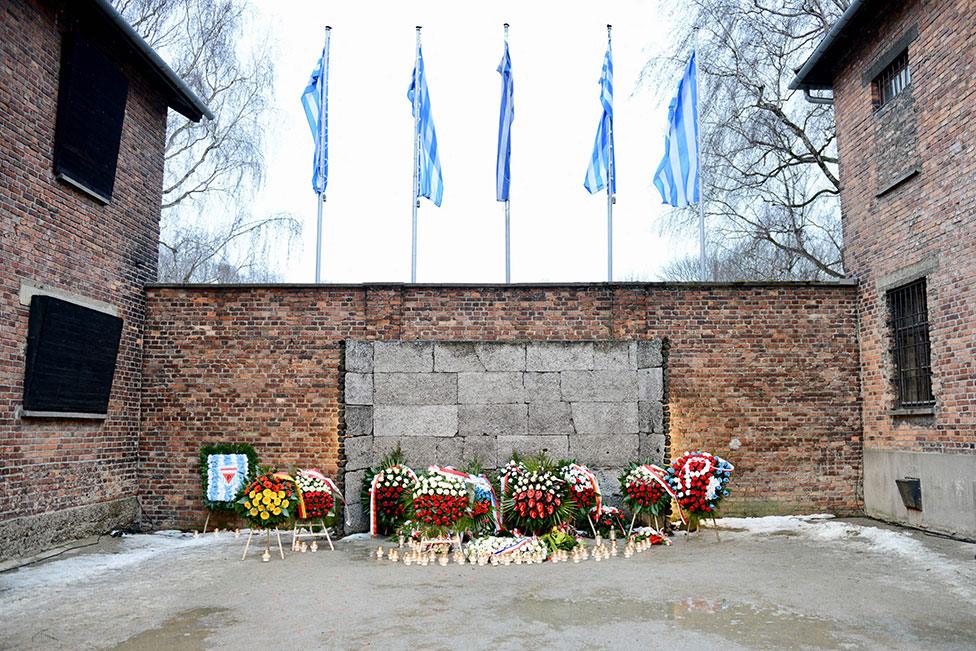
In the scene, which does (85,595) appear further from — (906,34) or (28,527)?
(906,34)

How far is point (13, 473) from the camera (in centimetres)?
870

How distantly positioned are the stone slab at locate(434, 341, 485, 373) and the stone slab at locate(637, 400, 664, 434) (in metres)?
2.28

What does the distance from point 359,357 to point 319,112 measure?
191 inches

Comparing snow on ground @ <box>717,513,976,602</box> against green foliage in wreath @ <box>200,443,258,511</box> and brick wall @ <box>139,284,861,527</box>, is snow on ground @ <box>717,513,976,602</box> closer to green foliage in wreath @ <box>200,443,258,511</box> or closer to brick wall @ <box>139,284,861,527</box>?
brick wall @ <box>139,284,861,527</box>

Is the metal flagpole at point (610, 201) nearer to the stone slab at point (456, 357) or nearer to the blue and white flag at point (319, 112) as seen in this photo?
the stone slab at point (456, 357)

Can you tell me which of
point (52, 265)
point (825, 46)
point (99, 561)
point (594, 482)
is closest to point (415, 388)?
point (594, 482)

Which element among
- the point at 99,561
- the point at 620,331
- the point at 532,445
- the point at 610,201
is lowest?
the point at 99,561

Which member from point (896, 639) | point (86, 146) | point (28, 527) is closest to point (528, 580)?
point (896, 639)

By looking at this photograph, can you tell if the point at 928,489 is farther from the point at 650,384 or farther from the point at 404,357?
the point at 404,357

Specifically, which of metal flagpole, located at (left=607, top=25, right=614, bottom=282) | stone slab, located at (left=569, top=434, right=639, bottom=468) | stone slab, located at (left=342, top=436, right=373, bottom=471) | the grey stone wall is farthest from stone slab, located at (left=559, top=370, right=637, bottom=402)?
stone slab, located at (left=342, top=436, right=373, bottom=471)

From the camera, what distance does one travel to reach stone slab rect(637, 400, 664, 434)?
11102mm

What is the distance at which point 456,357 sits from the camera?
11.3 metres

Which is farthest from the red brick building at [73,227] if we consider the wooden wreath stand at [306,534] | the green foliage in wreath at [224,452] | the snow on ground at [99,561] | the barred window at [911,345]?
the barred window at [911,345]

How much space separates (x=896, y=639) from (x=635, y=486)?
16.3 feet
